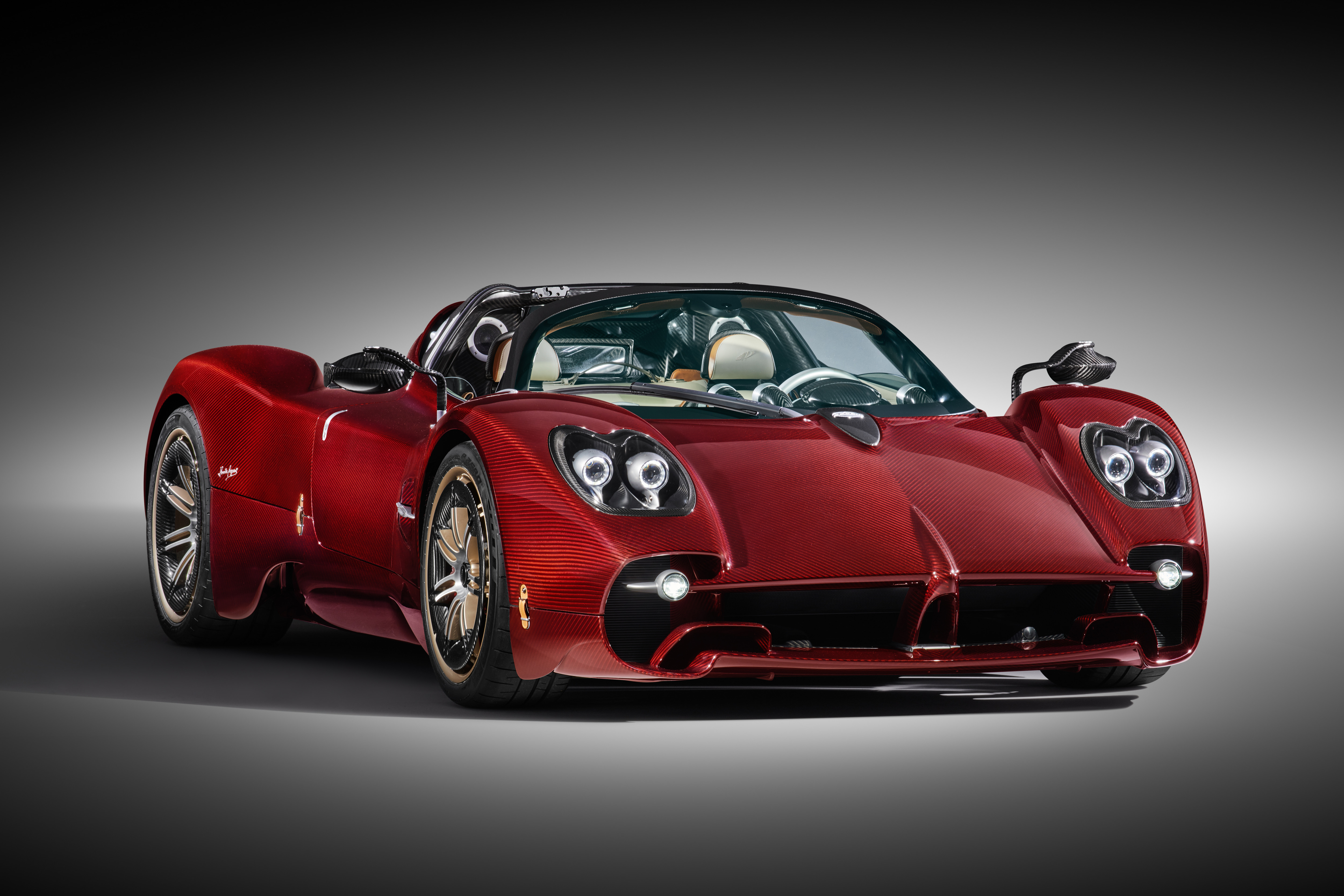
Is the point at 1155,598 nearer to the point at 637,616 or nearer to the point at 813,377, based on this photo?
the point at 813,377

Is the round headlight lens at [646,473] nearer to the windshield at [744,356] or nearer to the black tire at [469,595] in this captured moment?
the black tire at [469,595]

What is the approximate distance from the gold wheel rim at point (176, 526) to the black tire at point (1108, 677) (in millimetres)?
3006

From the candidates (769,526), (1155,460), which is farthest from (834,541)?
(1155,460)

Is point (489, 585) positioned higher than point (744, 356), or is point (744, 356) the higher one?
point (744, 356)

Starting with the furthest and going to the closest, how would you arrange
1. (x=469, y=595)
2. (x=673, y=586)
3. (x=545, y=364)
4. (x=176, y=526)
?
1. (x=176, y=526)
2. (x=545, y=364)
3. (x=469, y=595)
4. (x=673, y=586)

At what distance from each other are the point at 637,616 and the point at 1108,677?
1.68 meters

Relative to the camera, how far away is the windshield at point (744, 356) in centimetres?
583

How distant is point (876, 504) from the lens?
497cm

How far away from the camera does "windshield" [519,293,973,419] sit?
583 cm

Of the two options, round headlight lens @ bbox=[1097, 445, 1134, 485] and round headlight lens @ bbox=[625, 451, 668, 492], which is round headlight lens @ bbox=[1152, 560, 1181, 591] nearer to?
round headlight lens @ bbox=[1097, 445, 1134, 485]

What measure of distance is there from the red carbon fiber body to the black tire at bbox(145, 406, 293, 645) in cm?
60

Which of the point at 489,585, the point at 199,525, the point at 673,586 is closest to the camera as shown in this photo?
the point at 673,586

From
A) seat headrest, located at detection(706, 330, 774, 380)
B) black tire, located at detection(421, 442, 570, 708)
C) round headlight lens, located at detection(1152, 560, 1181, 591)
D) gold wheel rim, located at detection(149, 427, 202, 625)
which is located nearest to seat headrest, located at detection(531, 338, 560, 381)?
seat headrest, located at detection(706, 330, 774, 380)

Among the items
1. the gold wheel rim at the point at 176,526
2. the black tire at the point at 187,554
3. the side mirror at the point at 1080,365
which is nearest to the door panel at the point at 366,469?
the black tire at the point at 187,554
